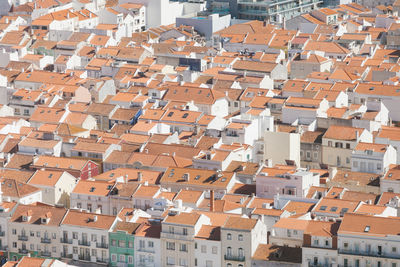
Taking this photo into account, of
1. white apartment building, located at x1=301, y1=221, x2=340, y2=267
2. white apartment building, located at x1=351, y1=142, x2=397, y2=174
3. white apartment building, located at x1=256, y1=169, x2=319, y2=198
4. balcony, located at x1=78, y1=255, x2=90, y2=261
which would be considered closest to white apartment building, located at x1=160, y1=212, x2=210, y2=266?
balcony, located at x1=78, y1=255, x2=90, y2=261

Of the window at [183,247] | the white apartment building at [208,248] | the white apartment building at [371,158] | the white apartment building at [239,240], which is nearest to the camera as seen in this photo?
the white apartment building at [239,240]

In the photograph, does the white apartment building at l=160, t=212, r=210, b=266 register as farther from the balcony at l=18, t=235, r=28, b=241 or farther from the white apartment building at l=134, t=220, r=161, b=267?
the balcony at l=18, t=235, r=28, b=241

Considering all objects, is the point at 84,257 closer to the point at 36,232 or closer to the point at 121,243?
the point at 121,243

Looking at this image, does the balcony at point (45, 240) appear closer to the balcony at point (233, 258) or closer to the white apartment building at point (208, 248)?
the white apartment building at point (208, 248)

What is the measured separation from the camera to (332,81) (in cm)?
14175

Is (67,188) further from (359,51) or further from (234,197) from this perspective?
(359,51)

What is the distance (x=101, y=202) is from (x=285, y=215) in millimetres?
15250

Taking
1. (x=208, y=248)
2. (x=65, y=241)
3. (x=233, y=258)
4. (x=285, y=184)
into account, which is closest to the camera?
(x=233, y=258)

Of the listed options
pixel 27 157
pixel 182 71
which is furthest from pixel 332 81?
pixel 27 157

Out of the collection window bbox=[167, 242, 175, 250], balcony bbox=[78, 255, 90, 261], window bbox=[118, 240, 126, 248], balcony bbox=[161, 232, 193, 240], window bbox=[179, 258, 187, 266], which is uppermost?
balcony bbox=[161, 232, 193, 240]

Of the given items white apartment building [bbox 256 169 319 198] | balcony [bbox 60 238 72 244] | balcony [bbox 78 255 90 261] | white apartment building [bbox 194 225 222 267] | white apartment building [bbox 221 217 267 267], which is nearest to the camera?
white apartment building [bbox 221 217 267 267]

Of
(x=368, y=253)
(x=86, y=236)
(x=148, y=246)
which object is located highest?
(x=368, y=253)

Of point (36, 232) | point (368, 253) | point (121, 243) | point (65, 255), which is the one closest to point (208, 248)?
point (121, 243)

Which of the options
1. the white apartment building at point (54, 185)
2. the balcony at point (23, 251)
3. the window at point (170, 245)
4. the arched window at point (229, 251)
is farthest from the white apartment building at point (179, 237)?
the white apartment building at point (54, 185)
